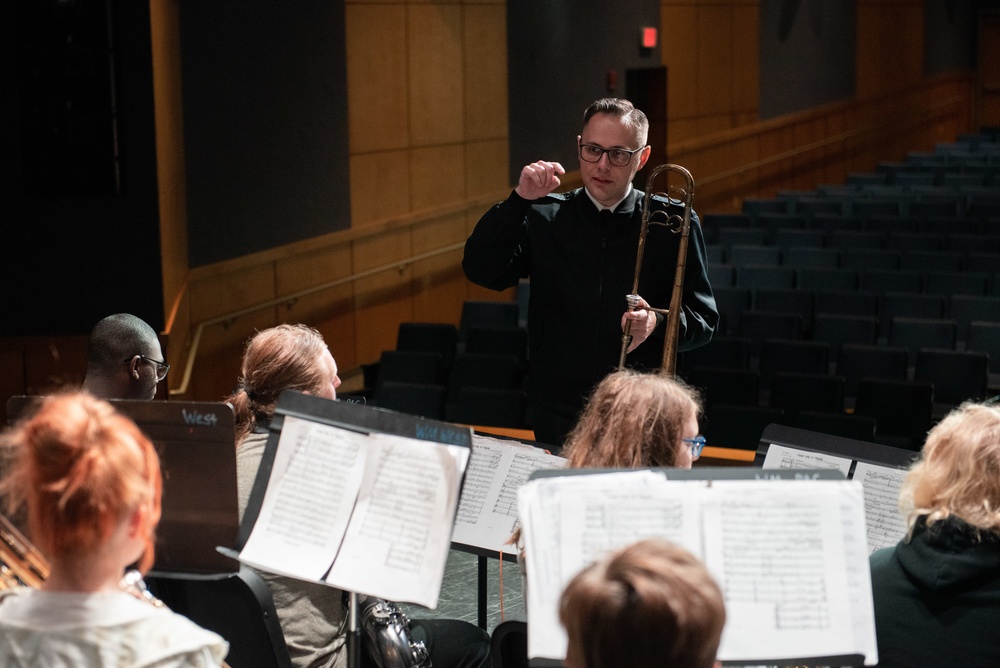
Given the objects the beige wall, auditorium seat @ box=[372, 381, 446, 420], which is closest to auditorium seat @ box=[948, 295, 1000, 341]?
auditorium seat @ box=[372, 381, 446, 420]

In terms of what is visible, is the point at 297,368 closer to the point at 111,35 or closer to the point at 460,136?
the point at 111,35

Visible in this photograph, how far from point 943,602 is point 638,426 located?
25.0 inches

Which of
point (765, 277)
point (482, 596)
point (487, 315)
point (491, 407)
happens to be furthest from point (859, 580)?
point (765, 277)

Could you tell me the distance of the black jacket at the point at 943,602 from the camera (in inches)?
81.1

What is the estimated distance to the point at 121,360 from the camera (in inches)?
118

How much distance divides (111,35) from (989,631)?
4834mm

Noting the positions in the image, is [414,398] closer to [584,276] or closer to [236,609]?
[584,276]

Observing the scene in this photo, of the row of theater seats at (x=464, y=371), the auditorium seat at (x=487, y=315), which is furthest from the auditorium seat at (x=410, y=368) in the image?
the auditorium seat at (x=487, y=315)

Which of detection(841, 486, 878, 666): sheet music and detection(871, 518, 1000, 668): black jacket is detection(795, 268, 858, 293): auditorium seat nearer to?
detection(871, 518, 1000, 668): black jacket

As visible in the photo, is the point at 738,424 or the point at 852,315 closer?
the point at 738,424

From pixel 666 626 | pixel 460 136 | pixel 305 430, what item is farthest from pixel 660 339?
pixel 460 136

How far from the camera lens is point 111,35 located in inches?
219

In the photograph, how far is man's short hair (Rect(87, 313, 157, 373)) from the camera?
2.98 m

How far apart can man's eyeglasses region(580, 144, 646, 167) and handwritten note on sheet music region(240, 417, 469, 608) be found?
1.14 m
